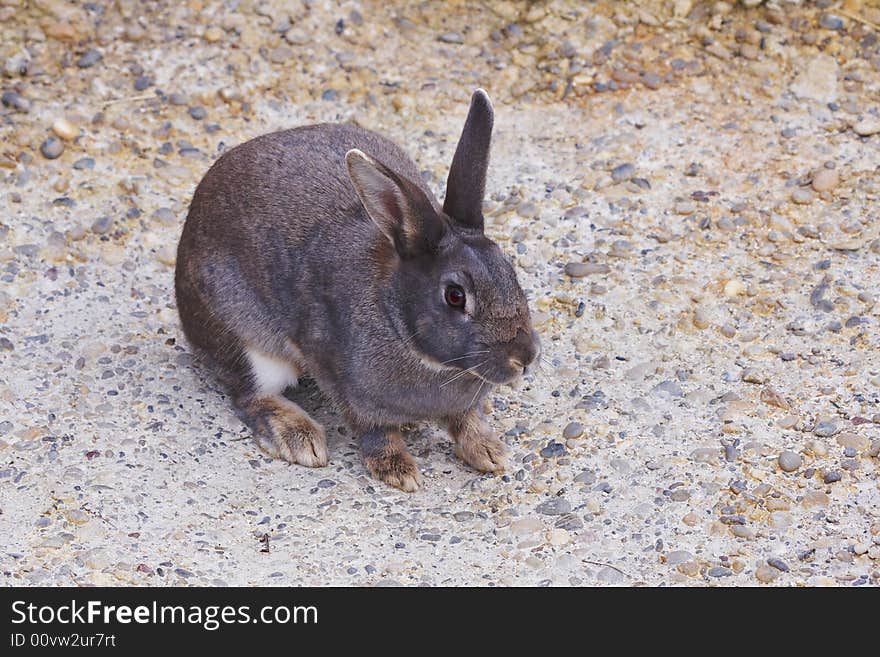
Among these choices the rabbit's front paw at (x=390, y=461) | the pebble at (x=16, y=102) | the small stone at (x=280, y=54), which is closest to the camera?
the rabbit's front paw at (x=390, y=461)

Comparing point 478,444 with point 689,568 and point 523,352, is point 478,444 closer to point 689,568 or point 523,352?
point 523,352

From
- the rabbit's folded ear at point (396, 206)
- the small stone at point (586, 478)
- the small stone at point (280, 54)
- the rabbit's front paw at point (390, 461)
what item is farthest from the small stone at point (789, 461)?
the small stone at point (280, 54)

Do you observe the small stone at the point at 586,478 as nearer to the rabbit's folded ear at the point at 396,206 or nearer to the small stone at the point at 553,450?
the small stone at the point at 553,450

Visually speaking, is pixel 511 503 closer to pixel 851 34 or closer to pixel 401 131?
pixel 401 131

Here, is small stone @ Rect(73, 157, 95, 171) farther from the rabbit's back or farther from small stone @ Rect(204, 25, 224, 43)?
the rabbit's back

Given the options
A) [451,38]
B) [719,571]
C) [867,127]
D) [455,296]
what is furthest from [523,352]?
[451,38]

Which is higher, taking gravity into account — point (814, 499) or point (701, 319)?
point (814, 499)

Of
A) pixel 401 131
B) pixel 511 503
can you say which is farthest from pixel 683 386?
pixel 401 131
